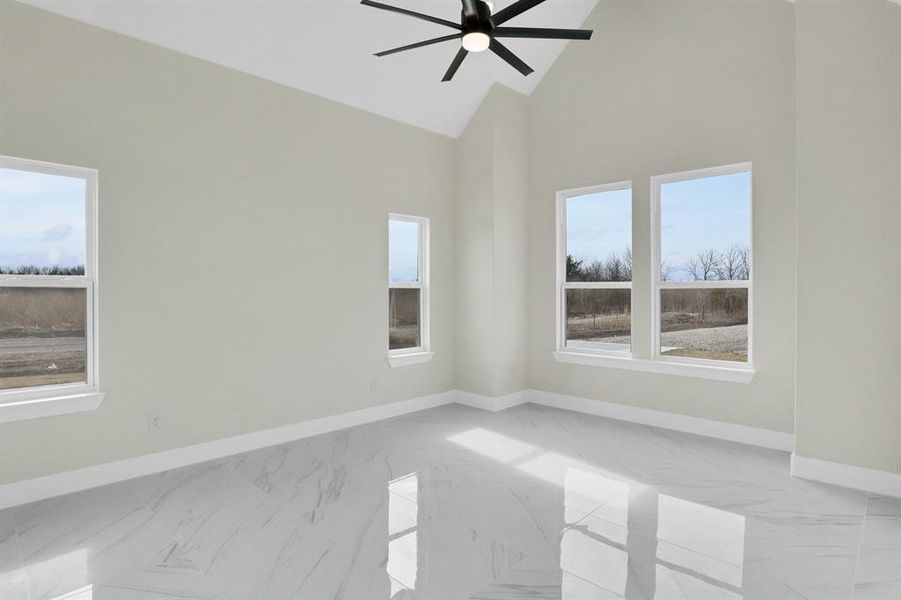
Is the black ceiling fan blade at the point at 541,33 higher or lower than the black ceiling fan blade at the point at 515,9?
Result: lower

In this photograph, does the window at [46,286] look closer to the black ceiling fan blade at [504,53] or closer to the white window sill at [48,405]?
the white window sill at [48,405]

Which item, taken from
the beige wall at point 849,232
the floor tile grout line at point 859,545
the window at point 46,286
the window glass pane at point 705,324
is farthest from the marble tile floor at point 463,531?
the window glass pane at point 705,324

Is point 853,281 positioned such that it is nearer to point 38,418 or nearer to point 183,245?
point 183,245

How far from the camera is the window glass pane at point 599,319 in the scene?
16.8 feet

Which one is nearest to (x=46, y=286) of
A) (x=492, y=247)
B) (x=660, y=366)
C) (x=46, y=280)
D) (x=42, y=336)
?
(x=46, y=280)

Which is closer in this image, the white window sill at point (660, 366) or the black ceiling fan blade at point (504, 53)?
the black ceiling fan blade at point (504, 53)

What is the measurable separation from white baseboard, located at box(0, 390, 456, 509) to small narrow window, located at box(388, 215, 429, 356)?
2.20ft

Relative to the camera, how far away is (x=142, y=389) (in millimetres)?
3559

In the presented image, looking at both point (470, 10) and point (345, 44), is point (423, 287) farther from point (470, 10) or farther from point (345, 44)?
point (470, 10)

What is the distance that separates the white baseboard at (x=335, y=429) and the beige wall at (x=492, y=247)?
0.35 m

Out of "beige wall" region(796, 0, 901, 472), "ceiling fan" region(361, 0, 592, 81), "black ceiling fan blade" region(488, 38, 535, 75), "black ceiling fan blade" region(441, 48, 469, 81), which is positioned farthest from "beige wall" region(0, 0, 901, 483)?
"black ceiling fan blade" region(488, 38, 535, 75)

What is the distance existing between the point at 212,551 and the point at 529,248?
4.30 m

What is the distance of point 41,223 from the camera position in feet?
10.7

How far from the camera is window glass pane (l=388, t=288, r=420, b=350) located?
533 centimetres
